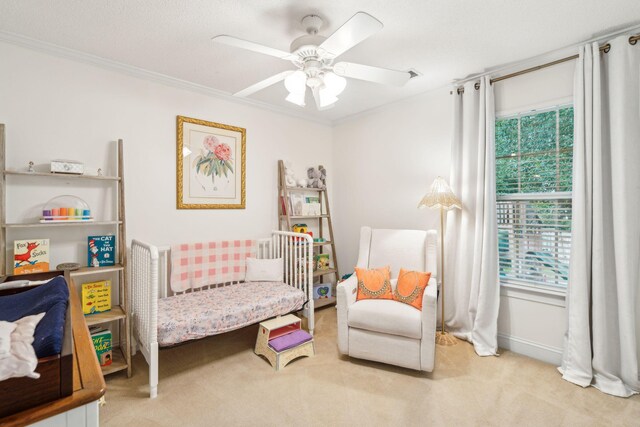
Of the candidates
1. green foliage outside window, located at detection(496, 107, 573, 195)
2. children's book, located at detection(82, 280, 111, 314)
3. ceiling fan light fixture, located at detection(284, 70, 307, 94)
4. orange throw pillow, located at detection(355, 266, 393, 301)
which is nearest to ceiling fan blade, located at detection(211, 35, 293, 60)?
ceiling fan light fixture, located at detection(284, 70, 307, 94)

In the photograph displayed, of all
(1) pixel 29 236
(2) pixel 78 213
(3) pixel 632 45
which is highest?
(3) pixel 632 45

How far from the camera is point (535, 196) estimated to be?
2.51m

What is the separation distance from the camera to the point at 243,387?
209cm

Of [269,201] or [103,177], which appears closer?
[103,177]

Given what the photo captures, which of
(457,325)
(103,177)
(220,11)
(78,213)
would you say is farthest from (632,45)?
(78,213)

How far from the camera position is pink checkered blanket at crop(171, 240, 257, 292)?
106 inches

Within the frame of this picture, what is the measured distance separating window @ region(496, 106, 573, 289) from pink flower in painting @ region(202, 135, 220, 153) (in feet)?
8.60

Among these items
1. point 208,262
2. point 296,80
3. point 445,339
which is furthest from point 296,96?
point 445,339

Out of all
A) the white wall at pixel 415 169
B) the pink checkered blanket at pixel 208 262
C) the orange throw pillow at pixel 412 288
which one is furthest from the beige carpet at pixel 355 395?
the pink checkered blanket at pixel 208 262

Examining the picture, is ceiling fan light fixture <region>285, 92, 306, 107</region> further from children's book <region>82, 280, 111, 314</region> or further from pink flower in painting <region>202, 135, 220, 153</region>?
children's book <region>82, 280, 111, 314</region>

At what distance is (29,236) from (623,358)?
13.4 feet

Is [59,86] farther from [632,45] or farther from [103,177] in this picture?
[632,45]

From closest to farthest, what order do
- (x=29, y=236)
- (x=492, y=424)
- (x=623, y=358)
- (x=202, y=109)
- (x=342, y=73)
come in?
(x=492, y=424), (x=342, y=73), (x=623, y=358), (x=29, y=236), (x=202, y=109)

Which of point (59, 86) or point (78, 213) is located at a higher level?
point (59, 86)
